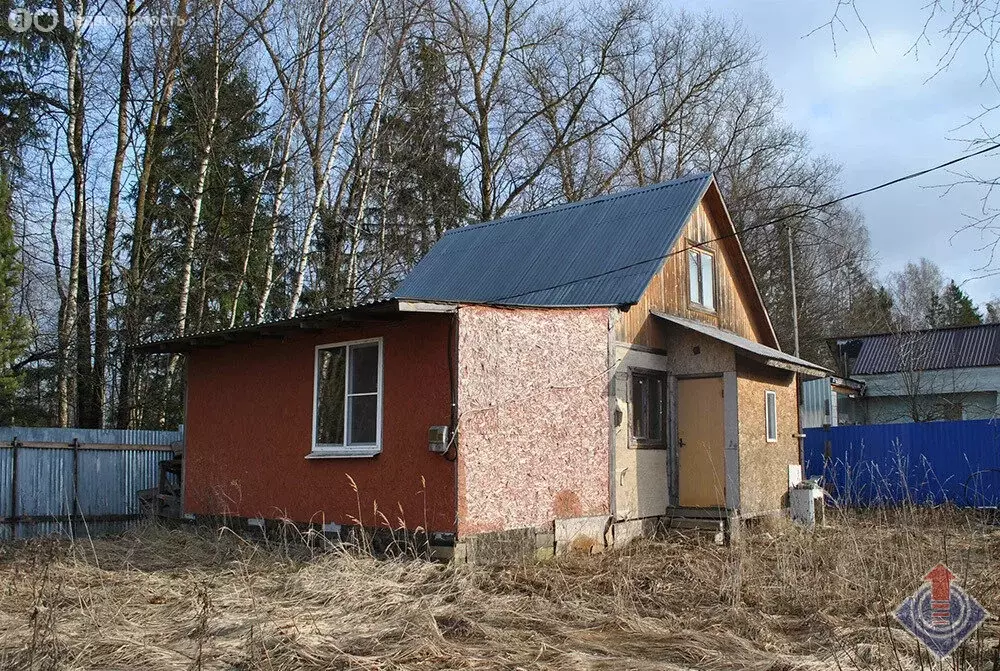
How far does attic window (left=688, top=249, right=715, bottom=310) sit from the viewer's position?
15773 mm

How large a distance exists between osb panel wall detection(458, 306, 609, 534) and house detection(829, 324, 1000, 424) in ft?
64.6

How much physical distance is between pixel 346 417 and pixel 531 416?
251 cm

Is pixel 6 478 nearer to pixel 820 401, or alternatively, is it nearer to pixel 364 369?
pixel 364 369

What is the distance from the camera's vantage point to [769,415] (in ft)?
50.6

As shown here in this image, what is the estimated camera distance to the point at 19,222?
70.2 ft

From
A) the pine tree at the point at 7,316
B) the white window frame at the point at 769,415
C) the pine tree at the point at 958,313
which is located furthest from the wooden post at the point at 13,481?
the pine tree at the point at 958,313

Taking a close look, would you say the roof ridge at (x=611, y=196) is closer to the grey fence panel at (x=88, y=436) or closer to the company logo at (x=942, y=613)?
the grey fence panel at (x=88, y=436)

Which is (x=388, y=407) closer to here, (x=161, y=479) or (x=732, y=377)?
(x=732, y=377)

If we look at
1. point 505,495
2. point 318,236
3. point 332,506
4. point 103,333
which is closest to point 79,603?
point 332,506

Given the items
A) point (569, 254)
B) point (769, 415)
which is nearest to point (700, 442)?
point (769, 415)

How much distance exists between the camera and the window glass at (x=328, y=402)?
12.3 metres

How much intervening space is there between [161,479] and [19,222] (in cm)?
938

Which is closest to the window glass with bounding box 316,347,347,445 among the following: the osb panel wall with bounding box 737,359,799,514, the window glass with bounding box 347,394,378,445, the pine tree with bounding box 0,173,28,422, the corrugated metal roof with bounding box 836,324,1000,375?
the window glass with bounding box 347,394,378,445

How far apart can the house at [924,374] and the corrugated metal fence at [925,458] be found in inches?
359
